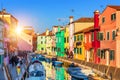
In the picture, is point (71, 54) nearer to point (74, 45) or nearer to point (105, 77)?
point (74, 45)

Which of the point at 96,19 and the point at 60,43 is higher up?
the point at 96,19

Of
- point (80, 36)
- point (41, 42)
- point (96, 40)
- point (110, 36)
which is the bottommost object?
point (96, 40)

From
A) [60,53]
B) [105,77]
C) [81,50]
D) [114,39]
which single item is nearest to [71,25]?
[81,50]

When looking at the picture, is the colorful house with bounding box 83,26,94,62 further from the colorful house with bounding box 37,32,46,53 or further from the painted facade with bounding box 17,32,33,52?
the colorful house with bounding box 37,32,46,53

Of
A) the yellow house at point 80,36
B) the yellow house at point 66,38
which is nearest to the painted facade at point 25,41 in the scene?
the yellow house at point 66,38

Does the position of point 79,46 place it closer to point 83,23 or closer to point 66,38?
point 83,23

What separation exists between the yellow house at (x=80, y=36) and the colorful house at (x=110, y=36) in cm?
1180

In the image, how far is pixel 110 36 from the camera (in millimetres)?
40219

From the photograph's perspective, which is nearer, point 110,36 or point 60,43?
point 110,36

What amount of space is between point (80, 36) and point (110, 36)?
59.6ft

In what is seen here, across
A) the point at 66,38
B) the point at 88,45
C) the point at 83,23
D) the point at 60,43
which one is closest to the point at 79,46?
the point at 83,23

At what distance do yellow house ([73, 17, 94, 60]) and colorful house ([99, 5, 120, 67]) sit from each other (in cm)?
1180

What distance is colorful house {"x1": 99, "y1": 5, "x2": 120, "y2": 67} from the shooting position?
3719 cm

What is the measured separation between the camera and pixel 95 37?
46.8 m
